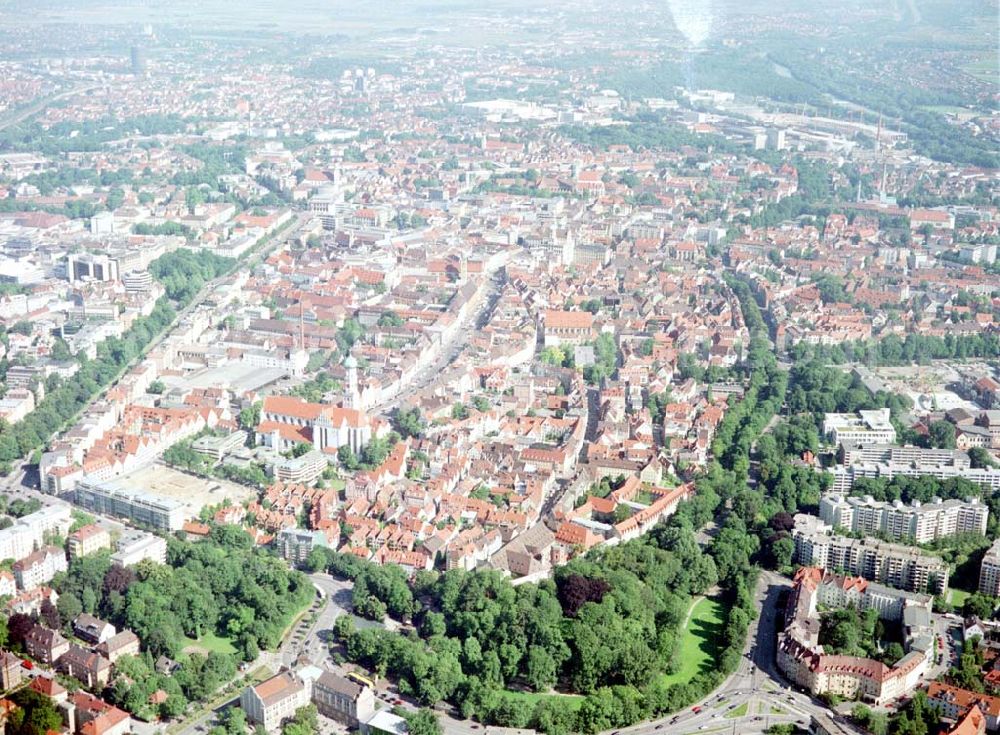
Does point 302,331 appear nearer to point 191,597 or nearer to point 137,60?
point 191,597

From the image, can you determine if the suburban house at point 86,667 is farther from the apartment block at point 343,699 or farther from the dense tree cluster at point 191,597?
the apartment block at point 343,699

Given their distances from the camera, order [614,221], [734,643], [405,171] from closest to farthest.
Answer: [734,643]
[614,221]
[405,171]

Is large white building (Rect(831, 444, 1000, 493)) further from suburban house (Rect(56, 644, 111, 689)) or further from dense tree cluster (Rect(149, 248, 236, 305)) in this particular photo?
dense tree cluster (Rect(149, 248, 236, 305))

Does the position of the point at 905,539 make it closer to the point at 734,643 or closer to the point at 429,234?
the point at 734,643

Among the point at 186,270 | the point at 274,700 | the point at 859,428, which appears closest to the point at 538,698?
the point at 274,700

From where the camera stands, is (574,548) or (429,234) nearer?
(574,548)

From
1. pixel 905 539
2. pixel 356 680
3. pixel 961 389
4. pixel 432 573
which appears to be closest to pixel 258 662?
pixel 356 680
